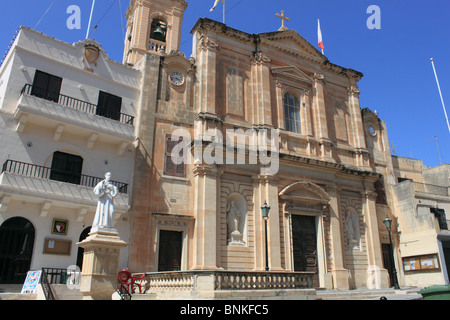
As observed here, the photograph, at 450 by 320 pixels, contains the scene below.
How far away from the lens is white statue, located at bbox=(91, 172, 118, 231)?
11.3m

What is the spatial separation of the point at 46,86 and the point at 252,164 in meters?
10.8

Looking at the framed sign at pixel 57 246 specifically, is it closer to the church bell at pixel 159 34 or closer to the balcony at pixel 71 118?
the balcony at pixel 71 118

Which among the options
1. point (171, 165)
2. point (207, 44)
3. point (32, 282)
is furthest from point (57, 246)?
point (207, 44)

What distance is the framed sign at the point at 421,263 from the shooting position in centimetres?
2185

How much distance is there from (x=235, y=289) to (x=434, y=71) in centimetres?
2360

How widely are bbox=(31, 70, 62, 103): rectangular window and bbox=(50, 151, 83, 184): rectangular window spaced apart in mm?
2641

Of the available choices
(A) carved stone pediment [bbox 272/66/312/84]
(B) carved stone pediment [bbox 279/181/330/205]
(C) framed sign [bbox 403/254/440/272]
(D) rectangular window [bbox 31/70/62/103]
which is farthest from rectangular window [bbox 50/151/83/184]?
(C) framed sign [bbox 403/254/440/272]

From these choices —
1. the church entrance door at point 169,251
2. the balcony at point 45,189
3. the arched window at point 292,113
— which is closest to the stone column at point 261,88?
the arched window at point 292,113

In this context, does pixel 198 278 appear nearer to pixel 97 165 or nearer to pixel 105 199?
pixel 105 199

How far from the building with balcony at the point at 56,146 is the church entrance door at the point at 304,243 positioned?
913cm

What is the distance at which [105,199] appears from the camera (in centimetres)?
1164

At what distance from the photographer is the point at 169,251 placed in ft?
58.4

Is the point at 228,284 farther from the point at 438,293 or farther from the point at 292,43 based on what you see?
the point at 292,43
